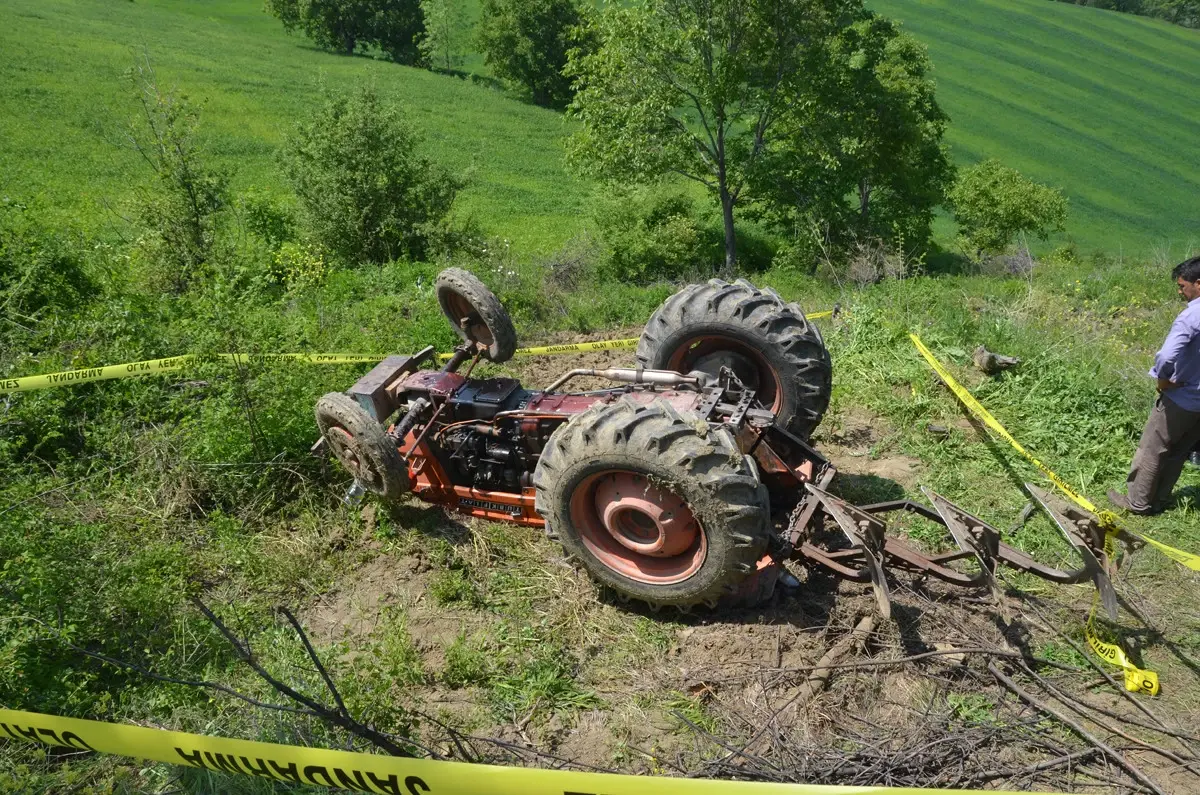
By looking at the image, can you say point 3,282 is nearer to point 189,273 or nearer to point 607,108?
point 189,273

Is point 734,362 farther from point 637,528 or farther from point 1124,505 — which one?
point 1124,505

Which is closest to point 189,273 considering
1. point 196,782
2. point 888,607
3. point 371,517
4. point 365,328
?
point 365,328

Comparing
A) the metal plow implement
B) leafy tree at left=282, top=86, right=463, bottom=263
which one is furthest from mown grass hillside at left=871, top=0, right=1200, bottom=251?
the metal plow implement

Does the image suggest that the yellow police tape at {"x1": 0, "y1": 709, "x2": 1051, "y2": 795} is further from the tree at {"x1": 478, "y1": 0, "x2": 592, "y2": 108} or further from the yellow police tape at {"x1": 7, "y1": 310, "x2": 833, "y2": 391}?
the tree at {"x1": 478, "y1": 0, "x2": 592, "y2": 108}

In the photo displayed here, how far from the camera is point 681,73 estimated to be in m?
16.9

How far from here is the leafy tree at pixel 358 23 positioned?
52.4m

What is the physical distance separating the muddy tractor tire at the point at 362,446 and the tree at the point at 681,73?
42.0 feet

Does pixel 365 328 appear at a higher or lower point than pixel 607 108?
lower

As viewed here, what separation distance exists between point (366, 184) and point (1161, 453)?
12485mm

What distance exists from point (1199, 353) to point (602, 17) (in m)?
14.6

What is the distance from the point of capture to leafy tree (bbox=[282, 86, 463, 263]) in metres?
13.8

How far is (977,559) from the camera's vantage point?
4172mm

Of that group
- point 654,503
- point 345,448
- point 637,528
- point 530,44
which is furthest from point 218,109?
point 654,503

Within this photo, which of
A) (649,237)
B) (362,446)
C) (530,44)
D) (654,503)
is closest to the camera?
(654,503)
